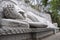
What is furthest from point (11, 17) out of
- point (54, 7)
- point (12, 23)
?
point (54, 7)

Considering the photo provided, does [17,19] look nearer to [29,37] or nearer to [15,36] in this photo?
[15,36]

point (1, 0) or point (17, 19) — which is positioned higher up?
point (1, 0)

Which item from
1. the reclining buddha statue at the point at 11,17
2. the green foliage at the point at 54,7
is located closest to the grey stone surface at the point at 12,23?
the reclining buddha statue at the point at 11,17

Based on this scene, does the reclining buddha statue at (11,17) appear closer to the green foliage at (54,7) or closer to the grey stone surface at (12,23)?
the grey stone surface at (12,23)

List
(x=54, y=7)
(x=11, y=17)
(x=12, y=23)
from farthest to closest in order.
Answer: (x=54, y=7) < (x=11, y=17) < (x=12, y=23)

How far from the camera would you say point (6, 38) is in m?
1.83

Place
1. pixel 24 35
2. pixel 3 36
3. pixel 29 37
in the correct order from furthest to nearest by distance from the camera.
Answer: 1. pixel 29 37
2. pixel 24 35
3. pixel 3 36

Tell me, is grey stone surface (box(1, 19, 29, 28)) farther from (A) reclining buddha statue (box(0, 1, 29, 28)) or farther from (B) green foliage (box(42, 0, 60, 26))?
(B) green foliage (box(42, 0, 60, 26))

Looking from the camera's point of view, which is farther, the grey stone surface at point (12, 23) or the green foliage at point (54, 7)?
the green foliage at point (54, 7)

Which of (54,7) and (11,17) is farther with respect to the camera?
(54,7)

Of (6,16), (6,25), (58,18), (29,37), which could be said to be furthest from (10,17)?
(58,18)

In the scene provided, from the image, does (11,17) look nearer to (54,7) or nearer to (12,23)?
(12,23)

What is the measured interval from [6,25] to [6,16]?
0.96ft

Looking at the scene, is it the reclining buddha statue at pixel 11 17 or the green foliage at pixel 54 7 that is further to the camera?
the green foliage at pixel 54 7
